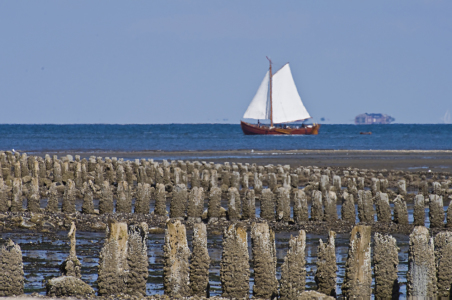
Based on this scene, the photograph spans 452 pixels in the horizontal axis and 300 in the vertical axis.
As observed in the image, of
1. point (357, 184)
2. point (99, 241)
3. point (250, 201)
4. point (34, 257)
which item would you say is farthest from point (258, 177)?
point (34, 257)

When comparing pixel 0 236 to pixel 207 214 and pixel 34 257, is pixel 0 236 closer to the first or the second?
pixel 34 257

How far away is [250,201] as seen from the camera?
14.9m
